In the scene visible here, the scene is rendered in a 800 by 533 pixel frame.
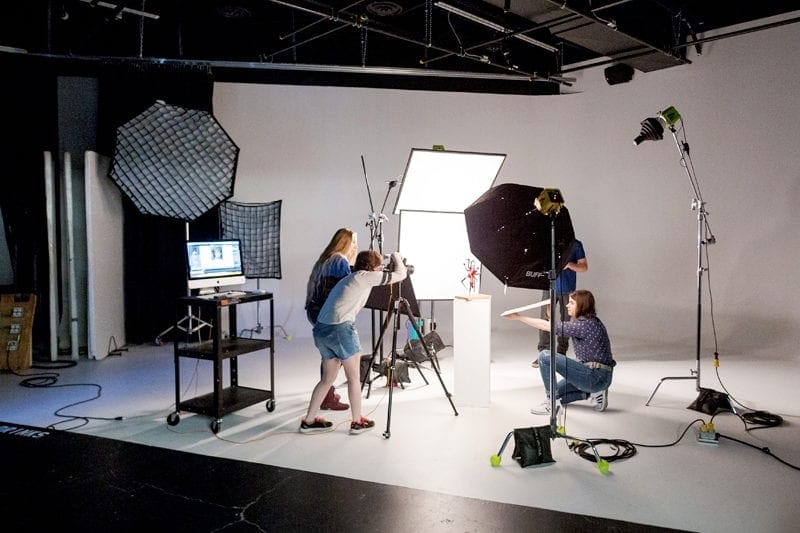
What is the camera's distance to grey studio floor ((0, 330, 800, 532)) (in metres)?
2.54

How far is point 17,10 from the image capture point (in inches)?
227

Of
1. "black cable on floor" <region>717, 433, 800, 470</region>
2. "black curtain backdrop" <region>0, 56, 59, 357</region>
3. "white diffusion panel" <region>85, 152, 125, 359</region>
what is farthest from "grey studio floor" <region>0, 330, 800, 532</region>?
"black curtain backdrop" <region>0, 56, 59, 357</region>

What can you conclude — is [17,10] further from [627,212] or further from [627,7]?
[627,212]

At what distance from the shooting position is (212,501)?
2521 mm

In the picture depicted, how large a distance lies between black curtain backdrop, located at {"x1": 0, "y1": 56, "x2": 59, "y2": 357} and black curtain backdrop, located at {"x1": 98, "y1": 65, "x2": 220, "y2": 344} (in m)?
0.52

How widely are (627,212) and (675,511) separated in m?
4.77

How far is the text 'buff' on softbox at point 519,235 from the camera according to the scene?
281cm

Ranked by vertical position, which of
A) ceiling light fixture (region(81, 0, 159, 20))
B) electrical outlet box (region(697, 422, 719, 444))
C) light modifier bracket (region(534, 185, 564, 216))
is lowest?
electrical outlet box (region(697, 422, 719, 444))

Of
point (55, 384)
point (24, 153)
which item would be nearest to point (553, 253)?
point (55, 384)

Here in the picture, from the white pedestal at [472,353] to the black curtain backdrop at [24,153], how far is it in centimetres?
436

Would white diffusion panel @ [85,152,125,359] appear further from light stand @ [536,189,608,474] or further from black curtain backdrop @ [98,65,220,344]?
light stand @ [536,189,608,474]

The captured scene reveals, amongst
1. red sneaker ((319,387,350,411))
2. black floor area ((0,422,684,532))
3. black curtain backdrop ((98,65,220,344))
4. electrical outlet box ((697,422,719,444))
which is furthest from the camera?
black curtain backdrop ((98,65,220,344))

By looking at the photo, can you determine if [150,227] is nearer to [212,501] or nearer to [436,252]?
[436,252]

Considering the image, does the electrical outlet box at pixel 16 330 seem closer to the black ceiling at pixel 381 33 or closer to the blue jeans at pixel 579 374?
the black ceiling at pixel 381 33
